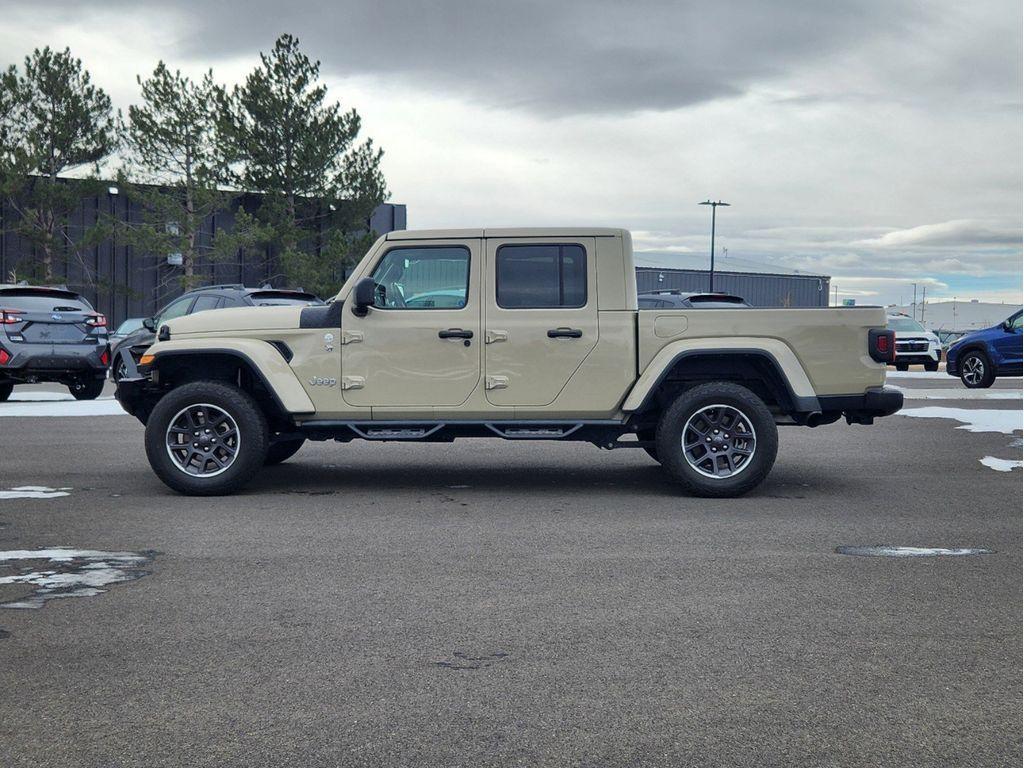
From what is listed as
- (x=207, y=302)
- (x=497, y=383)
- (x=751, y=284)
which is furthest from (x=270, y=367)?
(x=751, y=284)

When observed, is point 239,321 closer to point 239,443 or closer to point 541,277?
point 239,443

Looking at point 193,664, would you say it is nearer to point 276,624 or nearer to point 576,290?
point 276,624

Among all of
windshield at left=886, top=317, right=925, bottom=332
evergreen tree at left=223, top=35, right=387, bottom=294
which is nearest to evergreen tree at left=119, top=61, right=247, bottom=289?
evergreen tree at left=223, top=35, right=387, bottom=294

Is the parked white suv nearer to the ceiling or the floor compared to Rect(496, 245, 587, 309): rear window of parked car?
nearer to the floor

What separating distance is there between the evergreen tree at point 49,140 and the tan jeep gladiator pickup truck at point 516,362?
3600cm

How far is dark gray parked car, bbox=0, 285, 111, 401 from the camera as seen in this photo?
1725cm

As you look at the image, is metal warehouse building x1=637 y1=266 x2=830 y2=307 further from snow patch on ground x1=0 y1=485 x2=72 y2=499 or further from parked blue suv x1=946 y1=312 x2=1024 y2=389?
snow patch on ground x1=0 y1=485 x2=72 y2=499

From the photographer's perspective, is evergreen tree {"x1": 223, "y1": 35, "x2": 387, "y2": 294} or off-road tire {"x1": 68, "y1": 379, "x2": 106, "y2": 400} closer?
off-road tire {"x1": 68, "y1": 379, "x2": 106, "y2": 400}

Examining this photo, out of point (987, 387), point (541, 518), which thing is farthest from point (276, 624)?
point (987, 387)

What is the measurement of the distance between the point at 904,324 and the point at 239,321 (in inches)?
1078

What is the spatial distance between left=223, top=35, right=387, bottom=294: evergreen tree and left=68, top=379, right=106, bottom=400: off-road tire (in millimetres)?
24410

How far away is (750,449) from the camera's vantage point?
28.9 ft

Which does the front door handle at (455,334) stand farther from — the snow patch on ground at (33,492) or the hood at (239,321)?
the snow patch on ground at (33,492)

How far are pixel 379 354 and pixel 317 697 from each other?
4.96m
